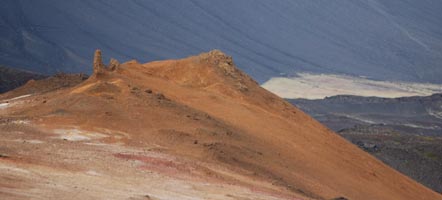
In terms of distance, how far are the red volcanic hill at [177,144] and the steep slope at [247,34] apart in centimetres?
4961

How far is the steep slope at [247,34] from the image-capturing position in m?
80.5

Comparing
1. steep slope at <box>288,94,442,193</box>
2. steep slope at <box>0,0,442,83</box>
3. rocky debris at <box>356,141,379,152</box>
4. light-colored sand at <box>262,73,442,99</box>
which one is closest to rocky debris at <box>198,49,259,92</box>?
steep slope at <box>288,94,442,193</box>

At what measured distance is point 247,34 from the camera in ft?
333

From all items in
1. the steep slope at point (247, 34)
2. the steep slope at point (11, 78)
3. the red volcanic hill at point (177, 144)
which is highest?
the steep slope at point (247, 34)

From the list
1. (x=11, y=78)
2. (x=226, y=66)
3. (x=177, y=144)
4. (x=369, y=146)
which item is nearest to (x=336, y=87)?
(x=369, y=146)

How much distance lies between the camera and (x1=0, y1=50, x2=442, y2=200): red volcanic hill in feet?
41.1

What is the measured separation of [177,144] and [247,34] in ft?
281

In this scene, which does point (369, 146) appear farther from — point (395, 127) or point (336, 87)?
point (336, 87)

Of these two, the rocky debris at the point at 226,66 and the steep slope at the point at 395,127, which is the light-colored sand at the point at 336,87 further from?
the rocky debris at the point at 226,66

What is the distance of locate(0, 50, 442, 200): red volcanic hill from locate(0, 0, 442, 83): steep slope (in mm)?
49609

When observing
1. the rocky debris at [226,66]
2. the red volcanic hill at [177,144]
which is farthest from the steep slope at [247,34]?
the red volcanic hill at [177,144]

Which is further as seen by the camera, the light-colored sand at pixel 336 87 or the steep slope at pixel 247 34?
the light-colored sand at pixel 336 87

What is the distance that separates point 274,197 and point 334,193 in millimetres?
3724

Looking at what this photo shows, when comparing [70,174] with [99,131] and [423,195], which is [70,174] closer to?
[99,131]
